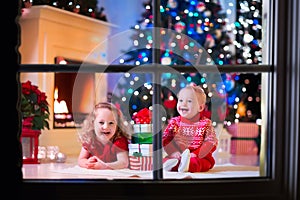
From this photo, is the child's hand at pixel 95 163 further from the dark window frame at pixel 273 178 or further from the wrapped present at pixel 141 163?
the dark window frame at pixel 273 178

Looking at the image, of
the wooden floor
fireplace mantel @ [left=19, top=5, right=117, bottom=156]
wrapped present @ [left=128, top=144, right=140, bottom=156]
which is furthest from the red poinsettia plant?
fireplace mantel @ [left=19, top=5, right=117, bottom=156]

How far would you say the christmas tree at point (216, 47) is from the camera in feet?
10.9

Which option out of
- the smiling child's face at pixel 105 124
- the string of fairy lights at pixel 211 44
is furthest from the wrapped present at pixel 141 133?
the string of fairy lights at pixel 211 44

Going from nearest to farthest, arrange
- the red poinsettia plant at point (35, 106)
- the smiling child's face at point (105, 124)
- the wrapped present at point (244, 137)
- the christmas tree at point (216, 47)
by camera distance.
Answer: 1. the red poinsettia plant at point (35, 106)
2. the smiling child's face at point (105, 124)
3. the christmas tree at point (216, 47)
4. the wrapped present at point (244, 137)

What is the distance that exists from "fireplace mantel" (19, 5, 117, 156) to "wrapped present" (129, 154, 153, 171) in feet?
2.75

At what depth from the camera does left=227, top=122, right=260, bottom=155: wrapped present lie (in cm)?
363

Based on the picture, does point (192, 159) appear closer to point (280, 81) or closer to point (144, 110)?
point (144, 110)

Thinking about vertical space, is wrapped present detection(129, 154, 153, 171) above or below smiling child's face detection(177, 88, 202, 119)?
below

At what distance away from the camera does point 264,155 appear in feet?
3.53

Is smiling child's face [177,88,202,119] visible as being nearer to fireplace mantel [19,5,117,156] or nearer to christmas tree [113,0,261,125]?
fireplace mantel [19,5,117,156]

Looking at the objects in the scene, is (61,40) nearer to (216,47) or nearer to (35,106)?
(216,47)

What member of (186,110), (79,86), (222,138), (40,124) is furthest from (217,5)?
(40,124)

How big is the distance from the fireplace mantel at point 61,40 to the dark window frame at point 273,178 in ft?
5.30

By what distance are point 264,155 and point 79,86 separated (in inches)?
107
